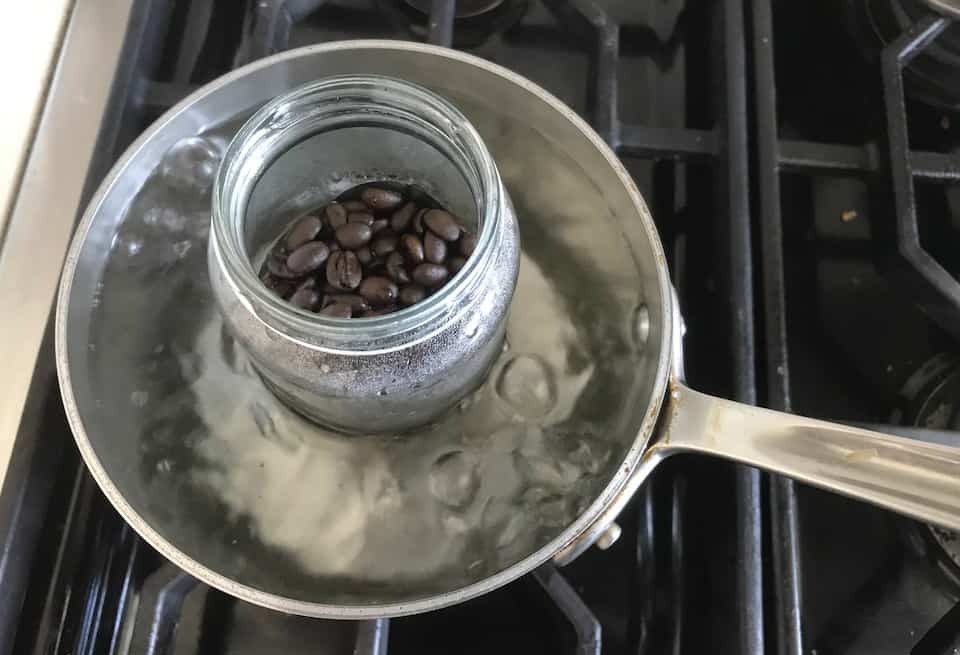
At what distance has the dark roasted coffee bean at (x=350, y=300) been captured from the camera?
0.42 m

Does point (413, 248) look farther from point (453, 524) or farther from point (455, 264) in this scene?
point (453, 524)

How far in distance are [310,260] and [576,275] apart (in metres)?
0.15

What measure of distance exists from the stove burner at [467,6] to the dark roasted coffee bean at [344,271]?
27cm

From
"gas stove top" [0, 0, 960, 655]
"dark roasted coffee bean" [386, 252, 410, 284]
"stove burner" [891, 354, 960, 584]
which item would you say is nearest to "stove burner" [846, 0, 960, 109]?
"gas stove top" [0, 0, 960, 655]

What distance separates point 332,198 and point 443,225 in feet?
0.31

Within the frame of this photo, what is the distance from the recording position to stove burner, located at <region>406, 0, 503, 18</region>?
2.02ft

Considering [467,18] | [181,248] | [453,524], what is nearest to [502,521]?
[453,524]

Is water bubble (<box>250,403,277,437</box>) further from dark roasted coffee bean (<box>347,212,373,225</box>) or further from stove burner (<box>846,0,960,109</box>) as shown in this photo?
stove burner (<box>846,0,960,109</box>)

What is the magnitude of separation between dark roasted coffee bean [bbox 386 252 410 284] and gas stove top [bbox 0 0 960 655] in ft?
0.55

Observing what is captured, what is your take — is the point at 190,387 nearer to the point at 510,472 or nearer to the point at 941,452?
the point at 510,472

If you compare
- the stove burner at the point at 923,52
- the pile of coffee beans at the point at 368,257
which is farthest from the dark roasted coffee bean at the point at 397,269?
the stove burner at the point at 923,52

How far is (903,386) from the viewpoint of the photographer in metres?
0.55

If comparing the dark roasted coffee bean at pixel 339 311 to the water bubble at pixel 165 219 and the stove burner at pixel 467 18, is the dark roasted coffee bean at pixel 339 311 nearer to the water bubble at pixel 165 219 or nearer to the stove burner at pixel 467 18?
the water bubble at pixel 165 219

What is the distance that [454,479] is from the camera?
17.5 inches
